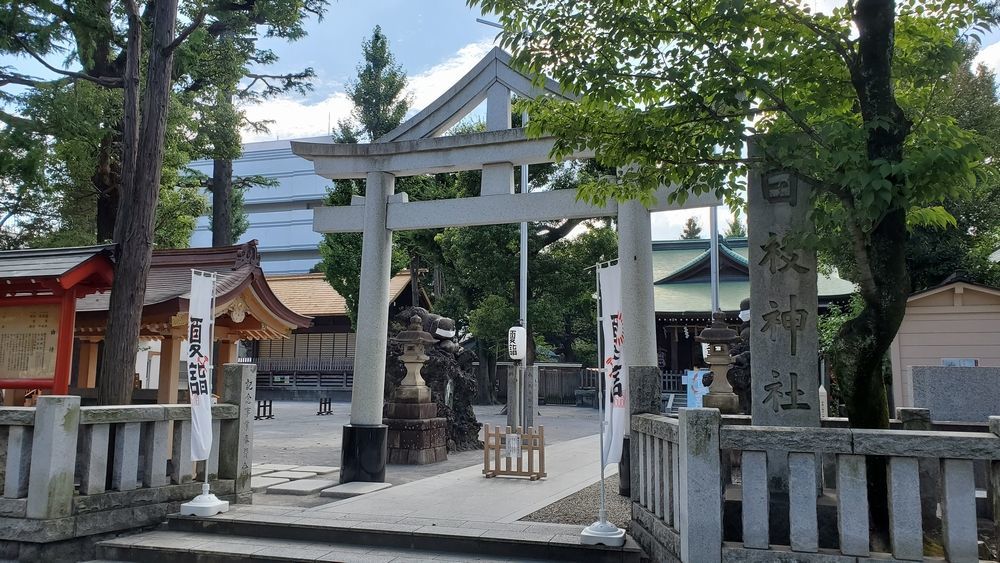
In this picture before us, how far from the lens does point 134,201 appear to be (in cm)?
869

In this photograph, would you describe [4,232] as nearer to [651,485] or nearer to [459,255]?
[459,255]

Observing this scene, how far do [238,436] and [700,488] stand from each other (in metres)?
5.64

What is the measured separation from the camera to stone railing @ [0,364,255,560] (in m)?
6.35

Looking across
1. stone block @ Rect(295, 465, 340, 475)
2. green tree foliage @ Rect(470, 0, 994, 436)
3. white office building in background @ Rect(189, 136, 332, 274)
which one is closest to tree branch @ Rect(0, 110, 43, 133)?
stone block @ Rect(295, 465, 340, 475)

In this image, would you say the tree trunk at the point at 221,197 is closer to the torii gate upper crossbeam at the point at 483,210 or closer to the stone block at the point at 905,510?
the torii gate upper crossbeam at the point at 483,210

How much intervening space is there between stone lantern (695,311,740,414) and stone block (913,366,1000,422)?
9.35 ft

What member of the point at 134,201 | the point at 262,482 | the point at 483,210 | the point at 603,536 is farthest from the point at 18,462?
the point at 483,210

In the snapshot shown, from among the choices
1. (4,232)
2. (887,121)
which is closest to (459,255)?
(4,232)

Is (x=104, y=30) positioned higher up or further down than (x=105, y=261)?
higher up

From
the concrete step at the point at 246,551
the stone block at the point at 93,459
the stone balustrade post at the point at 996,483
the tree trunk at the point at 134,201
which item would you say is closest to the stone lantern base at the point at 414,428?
the tree trunk at the point at 134,201

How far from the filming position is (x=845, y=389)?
5469mm

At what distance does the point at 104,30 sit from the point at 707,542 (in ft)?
40.1

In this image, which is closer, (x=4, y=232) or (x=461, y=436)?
(x=461, y=436)

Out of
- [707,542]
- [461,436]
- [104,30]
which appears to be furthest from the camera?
[461,436]
